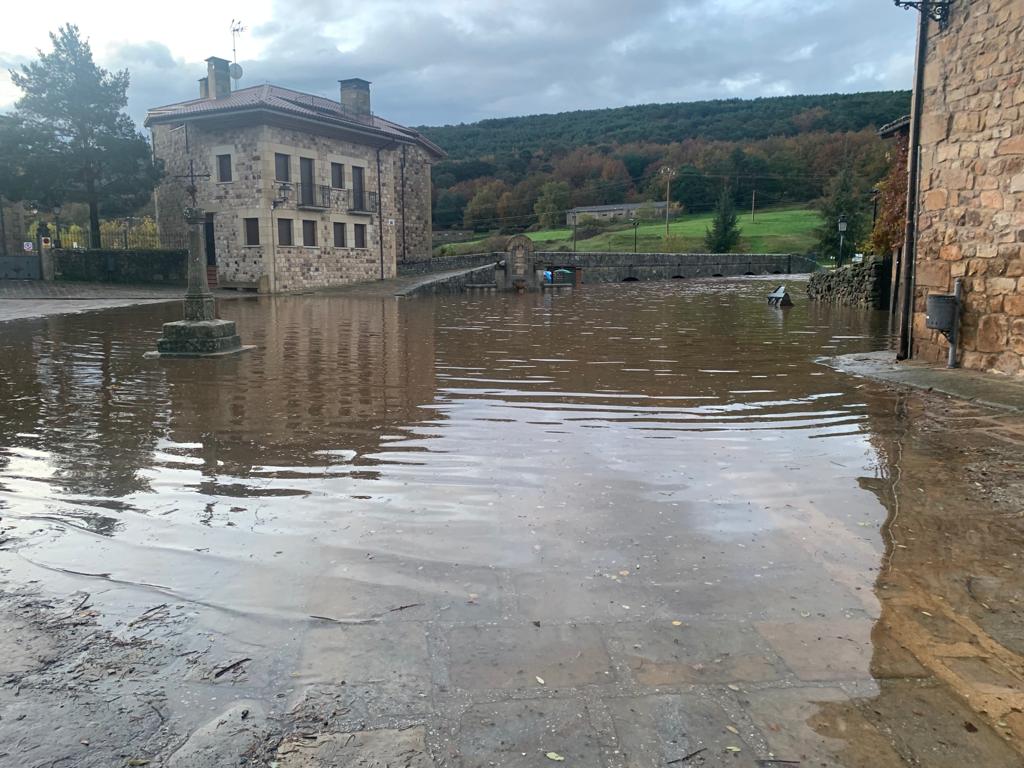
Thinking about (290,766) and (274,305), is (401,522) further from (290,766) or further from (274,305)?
(274,305)

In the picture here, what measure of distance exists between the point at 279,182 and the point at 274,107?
9.95 feet

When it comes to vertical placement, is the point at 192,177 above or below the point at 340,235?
above

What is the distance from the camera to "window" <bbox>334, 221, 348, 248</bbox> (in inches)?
1337

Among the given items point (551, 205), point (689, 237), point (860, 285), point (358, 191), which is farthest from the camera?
point (551, 205)

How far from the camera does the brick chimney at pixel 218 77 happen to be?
110 feet

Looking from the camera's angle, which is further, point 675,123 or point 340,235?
point 675,123

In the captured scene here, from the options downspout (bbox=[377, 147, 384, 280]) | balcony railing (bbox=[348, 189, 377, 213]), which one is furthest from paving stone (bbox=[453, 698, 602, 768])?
downspout (bbox=[377, 147, 384, 280])

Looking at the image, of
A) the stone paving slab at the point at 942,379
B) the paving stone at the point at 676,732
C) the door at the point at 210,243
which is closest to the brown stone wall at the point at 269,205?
the door at the point at 210,243

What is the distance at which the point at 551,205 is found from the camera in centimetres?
7500

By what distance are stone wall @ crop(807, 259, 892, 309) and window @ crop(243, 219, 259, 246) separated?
2154cm

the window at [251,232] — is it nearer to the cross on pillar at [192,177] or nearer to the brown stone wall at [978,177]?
the cross on pillar at [192,177]

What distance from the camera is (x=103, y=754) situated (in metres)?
2.11

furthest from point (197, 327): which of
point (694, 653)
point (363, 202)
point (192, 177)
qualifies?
point (363, 202)

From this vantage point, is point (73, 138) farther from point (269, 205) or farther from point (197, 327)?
point (197, 327)
